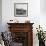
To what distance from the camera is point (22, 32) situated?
5598 millimetres

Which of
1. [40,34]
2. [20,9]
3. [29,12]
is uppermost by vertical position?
[20,9]

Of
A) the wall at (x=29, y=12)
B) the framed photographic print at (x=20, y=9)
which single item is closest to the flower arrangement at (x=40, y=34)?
the wall at (x=29, y=12)

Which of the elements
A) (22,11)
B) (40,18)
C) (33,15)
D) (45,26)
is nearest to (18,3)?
(22,11)

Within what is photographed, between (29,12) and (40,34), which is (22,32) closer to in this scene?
(40,34)

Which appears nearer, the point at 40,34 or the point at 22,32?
the point at 40,34

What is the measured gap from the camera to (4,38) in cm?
445

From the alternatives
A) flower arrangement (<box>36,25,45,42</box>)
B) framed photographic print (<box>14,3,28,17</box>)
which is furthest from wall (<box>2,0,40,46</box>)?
flower arrangement (<box>36,25,45,42</box>)

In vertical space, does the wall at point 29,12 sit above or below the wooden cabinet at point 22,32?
above

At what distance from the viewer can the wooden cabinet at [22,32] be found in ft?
18.1

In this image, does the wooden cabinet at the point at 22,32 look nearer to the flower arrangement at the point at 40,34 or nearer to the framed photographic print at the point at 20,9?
the flower arrangement at the point at 40,34

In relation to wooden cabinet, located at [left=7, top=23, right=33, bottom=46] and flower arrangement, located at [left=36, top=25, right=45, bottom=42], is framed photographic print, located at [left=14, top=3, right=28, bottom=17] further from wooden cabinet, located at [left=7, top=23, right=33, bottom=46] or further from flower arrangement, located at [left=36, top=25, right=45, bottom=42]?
flower arrangement, located at [left=36, top=25, right=45, bottom=42]

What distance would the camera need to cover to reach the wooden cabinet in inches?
218

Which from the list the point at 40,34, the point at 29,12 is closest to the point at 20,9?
the point at 29,12

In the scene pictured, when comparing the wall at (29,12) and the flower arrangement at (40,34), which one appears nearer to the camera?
the flower arrangement at (40,34)
